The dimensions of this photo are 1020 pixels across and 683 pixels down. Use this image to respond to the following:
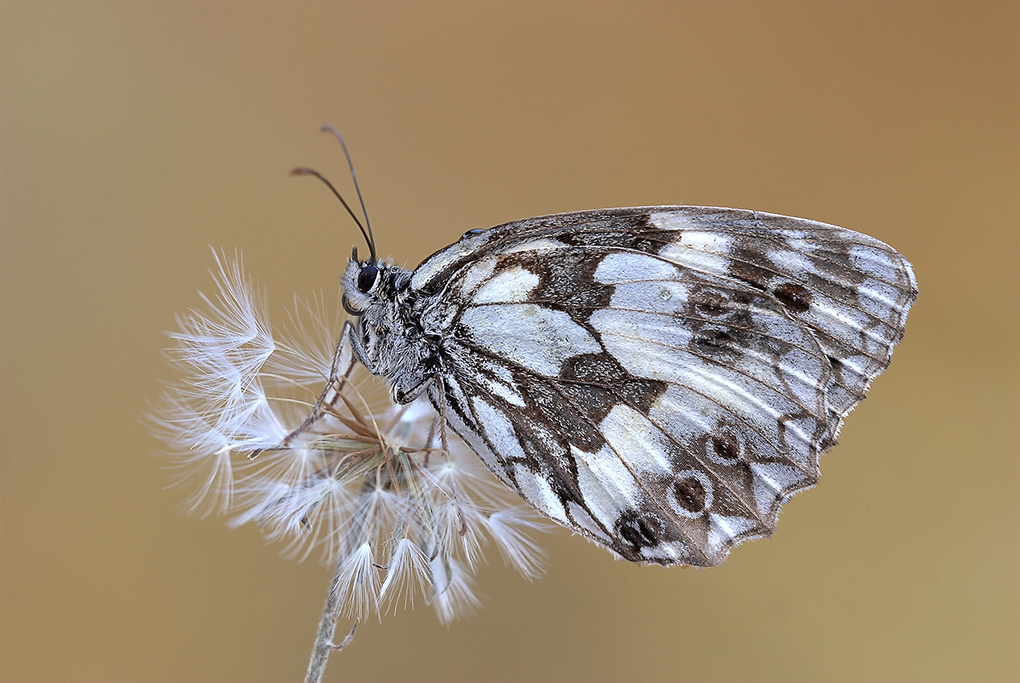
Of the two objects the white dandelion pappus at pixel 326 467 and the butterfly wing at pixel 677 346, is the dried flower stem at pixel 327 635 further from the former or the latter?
the butterfly wing at pixel 677 346

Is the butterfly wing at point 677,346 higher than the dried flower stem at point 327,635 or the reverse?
higher

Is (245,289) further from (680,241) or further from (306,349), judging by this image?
(680,241)

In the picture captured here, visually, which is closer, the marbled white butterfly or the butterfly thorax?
the marbled white butterfly

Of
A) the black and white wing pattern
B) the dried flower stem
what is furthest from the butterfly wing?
the dried flower stem

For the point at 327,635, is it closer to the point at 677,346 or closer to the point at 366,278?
the point at 366,278

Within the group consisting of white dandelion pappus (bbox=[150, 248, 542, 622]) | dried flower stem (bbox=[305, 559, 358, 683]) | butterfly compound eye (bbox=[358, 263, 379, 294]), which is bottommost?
dried flower stem (bbox=[305, 559, 358, 683])

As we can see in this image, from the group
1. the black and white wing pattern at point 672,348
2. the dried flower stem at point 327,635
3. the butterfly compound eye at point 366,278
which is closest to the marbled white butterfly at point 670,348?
the black and white wing pattern at point 672,348

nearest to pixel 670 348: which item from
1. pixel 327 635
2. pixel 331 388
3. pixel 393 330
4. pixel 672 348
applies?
pixel 672 348

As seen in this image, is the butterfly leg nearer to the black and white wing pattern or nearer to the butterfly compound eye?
the butterfly compound eye
